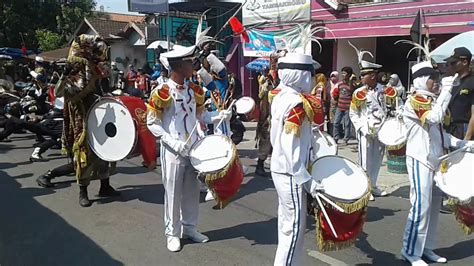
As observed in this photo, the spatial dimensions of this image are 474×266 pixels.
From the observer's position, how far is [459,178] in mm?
3850

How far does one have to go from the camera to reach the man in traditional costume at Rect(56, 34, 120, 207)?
5.80m

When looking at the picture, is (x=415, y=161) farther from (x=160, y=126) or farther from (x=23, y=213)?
(x=23, y=213)

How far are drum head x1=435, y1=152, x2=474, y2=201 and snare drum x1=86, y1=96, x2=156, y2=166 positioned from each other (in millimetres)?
3252

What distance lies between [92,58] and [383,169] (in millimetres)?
5297

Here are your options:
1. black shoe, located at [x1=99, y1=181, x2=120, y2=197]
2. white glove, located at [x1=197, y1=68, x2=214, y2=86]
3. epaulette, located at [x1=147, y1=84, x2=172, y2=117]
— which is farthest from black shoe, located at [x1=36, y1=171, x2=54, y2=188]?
epaulette, located at [x1=147, y1=84, x2=172, y2=117]

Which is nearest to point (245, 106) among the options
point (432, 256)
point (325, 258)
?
point (325, 258)

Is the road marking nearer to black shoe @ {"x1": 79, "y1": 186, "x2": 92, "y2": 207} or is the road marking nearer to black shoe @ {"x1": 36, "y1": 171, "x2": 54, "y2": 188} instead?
black shoe @ {"x1": 79, "y1": 186, "x2": 92, "y2": 207}

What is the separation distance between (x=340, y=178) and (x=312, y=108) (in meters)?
0.55

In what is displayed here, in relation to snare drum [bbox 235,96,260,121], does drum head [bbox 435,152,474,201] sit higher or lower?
lower

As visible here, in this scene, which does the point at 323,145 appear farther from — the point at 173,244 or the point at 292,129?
the point at 173,244

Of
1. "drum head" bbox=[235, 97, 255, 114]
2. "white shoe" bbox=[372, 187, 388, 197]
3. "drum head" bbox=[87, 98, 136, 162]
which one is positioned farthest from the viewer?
"drum head" bbox=[235, 97, 255, 114]

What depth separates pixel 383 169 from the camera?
8.27 metres

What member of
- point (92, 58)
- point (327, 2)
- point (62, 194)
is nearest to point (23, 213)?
point (62, 194)

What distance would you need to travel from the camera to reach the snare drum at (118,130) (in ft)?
18.2
